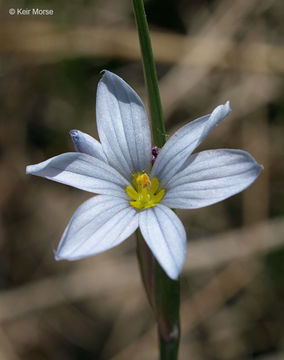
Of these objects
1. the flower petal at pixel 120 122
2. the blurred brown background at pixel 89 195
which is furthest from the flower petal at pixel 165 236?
the blurred brown background at pixel 89 195

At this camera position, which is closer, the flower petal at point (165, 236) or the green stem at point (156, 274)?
the flower petal at point (165, 236)

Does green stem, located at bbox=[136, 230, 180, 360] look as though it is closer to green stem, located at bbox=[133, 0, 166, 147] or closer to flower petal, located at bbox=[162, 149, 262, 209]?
flower petal, located at bbox=[162, 149, 262, 209]

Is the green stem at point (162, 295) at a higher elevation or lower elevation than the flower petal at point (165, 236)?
lower

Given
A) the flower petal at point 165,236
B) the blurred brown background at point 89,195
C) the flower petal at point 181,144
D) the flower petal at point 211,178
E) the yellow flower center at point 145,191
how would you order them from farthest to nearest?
the blurred brown background at point 89,195 → the yellow flower center at point 145,191 → the flower petal at point 181,144 → the flower petal at point 211,178 → the flower petal at point 165,236

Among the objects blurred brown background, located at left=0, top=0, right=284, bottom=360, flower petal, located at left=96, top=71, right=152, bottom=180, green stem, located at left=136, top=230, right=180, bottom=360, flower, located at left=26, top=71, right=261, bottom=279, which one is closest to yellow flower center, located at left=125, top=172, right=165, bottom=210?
flower, located at left=26, top=71, right=261, bottom=279

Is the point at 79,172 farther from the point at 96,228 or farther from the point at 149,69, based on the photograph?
the point at 149,69

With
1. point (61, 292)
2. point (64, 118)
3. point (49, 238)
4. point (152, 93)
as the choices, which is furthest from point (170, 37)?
point (152, 93)

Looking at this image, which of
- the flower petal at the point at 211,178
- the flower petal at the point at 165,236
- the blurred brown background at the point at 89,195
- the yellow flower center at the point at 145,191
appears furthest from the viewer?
the blurred brown background at the point at 89,195

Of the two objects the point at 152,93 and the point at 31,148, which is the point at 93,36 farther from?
the point at 152,93

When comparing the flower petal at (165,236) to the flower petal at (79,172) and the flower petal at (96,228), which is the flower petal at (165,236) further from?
the flower petal at (79,172)
